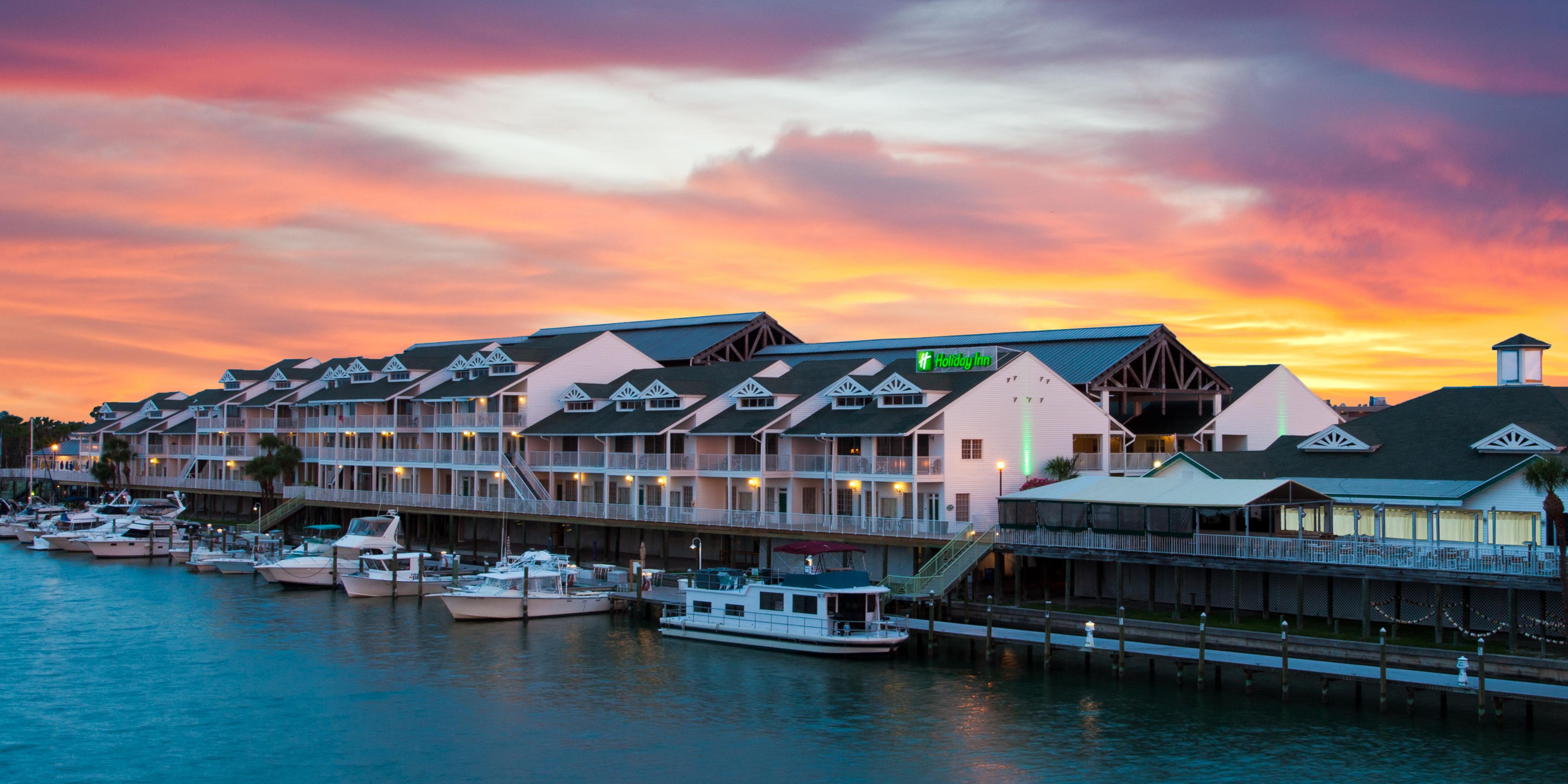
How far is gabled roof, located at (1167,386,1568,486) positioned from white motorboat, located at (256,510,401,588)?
1825 inches

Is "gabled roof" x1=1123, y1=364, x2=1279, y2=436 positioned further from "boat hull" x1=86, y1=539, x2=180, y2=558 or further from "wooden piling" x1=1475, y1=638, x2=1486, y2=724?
"boat hull" x1=86, y1=539, x2=180, y2=558

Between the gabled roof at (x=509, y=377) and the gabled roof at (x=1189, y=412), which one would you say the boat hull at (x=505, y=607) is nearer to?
the gabled roof at (x=509, y=377)

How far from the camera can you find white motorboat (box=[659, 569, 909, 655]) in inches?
2103

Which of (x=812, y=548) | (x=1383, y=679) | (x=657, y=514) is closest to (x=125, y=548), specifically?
(x=657, y=514)

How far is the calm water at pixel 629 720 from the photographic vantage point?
37188 mm

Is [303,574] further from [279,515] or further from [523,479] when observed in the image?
[279,515]

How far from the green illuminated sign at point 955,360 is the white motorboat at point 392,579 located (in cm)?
2756

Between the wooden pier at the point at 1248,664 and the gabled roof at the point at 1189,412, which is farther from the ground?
the gabled roof at the point at 1189,412

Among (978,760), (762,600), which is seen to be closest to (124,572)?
(762,600)

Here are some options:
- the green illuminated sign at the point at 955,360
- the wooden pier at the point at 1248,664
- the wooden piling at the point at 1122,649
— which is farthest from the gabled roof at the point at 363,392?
the wooden piling at the point at 1122,649

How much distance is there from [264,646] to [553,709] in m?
18.3

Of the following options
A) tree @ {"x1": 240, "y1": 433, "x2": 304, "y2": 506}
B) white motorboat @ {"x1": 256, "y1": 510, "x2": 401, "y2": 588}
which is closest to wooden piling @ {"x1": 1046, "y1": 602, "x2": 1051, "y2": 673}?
white motorboat @ {"x1": 256, "y1": 510, "x2": 401, "y2": 588}

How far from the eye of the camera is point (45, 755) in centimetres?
3881

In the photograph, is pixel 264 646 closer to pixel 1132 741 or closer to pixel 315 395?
pixel 1132 741
